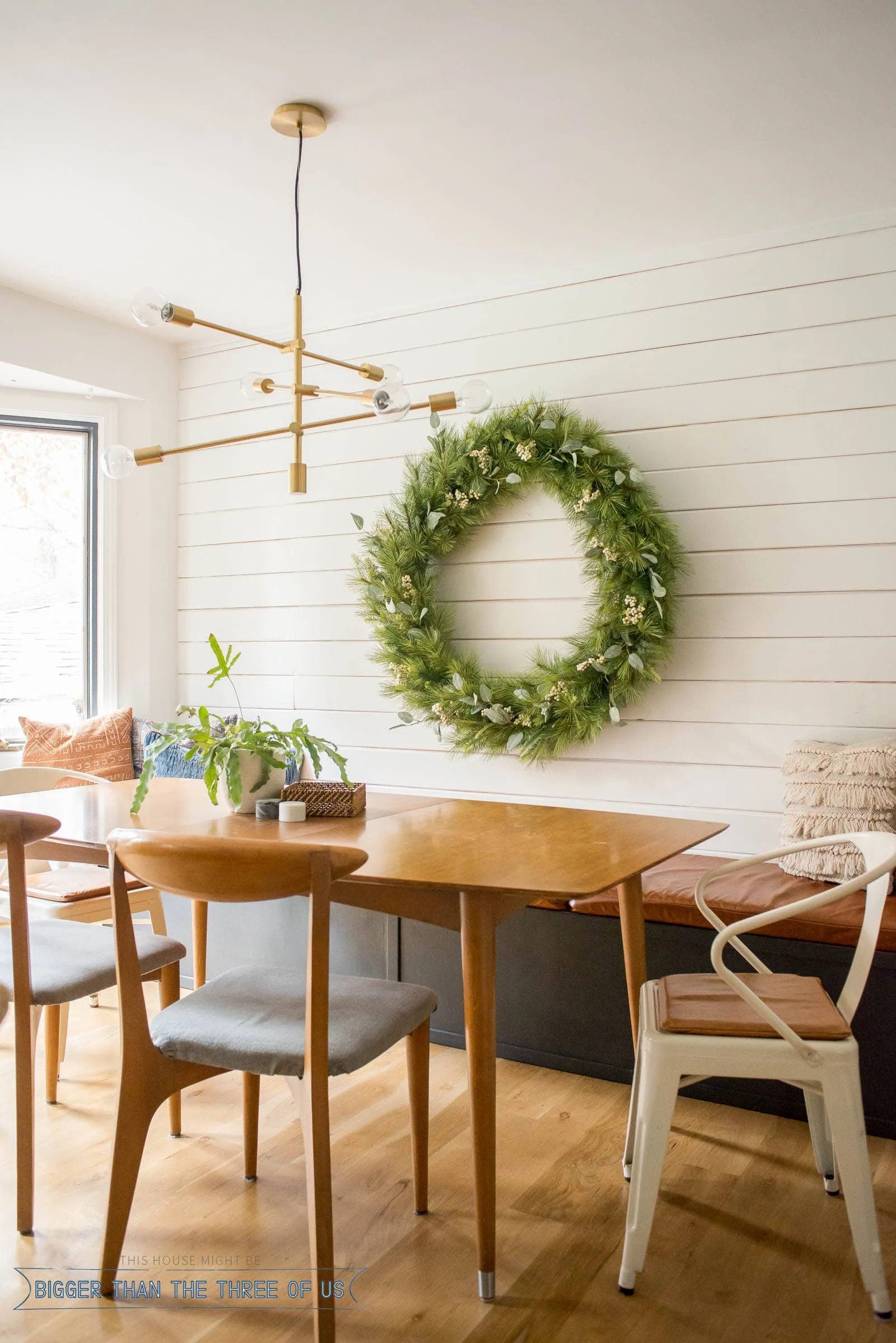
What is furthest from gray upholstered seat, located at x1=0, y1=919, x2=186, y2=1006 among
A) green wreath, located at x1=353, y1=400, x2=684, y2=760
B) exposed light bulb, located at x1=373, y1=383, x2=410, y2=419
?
green wreath, located at x1=353, y1=400, x2=684, y2=760

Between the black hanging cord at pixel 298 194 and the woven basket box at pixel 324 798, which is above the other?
the black hanging cord at pixel 298 194

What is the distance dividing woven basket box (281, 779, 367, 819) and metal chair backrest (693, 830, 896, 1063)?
0.83 m

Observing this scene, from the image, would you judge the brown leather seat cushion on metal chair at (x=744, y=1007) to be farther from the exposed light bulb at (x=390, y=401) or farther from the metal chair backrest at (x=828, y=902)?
the exposed light bulb at (x=390, y=401)

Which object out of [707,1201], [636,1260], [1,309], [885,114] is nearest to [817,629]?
[885,114]

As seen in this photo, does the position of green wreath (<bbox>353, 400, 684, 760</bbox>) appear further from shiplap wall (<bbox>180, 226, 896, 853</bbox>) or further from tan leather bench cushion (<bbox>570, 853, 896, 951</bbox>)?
tan leather bench cushion (<bbox>570, 853, 896, 951</bbox>)

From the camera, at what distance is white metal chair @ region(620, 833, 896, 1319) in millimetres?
1731

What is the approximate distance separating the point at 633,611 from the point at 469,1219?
1.82 m

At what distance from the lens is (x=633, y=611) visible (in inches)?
127

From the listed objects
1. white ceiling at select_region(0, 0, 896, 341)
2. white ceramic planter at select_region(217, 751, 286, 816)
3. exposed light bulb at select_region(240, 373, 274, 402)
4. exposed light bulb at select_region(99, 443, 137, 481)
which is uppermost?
white ceiling at select_region(0, 0, 896, 341)

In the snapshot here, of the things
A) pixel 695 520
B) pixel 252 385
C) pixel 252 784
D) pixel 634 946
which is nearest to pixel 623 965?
pixel 634 946

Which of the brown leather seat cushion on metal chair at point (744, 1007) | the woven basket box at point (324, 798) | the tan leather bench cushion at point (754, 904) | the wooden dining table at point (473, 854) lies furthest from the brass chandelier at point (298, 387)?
the brown leather seat cushion on metal chair at point (744, 1007)

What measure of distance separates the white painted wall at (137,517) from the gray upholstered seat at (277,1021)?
8.65ft

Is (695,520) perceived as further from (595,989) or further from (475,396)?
(595,989)

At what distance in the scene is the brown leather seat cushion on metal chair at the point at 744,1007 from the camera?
178cm
